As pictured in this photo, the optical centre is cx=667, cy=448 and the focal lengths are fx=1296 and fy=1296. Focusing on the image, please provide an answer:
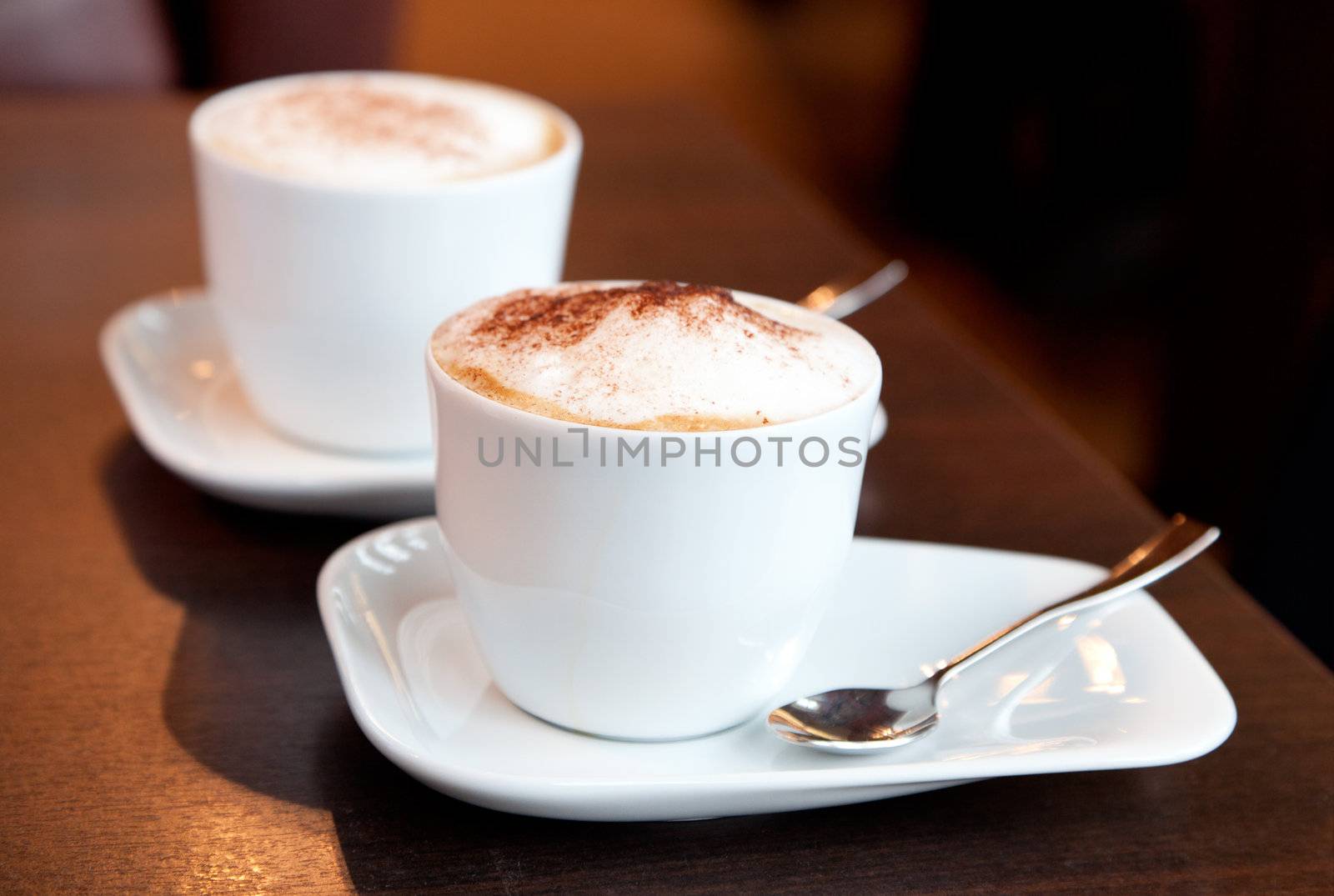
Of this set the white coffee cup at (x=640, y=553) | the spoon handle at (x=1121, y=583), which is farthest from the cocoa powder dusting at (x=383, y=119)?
the spoon handle at (x=1121, y=583)

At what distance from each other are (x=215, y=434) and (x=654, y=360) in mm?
384

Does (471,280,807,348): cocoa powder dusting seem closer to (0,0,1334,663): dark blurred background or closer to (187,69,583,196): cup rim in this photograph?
(187,69,583,196): cup rim

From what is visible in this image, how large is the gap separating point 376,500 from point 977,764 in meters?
0.35

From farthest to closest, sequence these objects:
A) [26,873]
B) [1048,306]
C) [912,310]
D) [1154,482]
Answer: [1048,306] → [1154,482] → [912,310] → [26,873]

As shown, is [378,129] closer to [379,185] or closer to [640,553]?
[379,185]

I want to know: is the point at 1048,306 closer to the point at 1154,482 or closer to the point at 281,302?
the point at 1154,482

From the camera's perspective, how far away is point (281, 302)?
2.31 feet

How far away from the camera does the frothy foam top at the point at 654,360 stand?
440 mm

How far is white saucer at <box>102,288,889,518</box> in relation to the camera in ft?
2.13

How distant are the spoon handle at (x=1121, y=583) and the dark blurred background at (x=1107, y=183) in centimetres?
43

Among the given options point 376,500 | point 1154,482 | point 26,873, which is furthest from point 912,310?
point 1154,482

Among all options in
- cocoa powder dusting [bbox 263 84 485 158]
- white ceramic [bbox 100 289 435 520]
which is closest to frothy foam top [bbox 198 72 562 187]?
cocoa powder dusting [bbox 263 84 485 158]

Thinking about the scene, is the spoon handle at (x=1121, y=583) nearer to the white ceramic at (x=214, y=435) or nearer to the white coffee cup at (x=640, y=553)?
the white coffee cup at (x=640, y=553)

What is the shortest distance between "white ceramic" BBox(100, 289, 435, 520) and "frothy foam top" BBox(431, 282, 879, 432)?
179 mm
